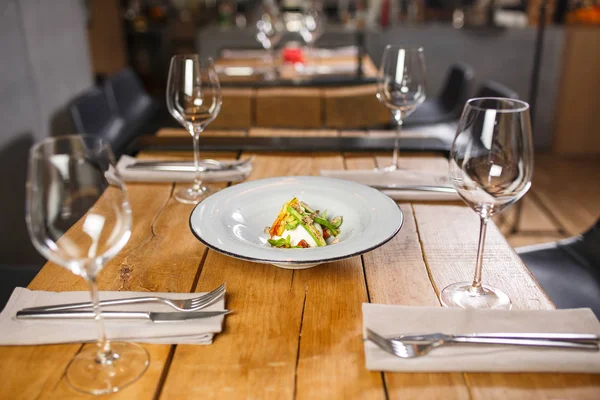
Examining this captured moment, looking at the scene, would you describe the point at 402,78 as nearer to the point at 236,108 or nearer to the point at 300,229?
the point at 300,229

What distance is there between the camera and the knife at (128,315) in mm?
722

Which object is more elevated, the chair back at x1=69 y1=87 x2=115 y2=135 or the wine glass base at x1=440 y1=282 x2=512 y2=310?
the wine glass base at x1=440 y1=282 x2=512 y2=310

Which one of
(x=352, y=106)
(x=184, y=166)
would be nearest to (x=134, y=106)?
(x=352, y=106)

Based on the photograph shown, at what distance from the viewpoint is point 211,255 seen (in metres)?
0.91

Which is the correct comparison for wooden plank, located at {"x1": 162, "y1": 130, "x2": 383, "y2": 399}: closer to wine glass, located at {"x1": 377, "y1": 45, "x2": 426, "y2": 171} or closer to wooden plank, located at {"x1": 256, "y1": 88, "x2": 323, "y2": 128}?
wine glass, located at {"x1": 377, "y1": 45, "x2": 426, "y2": 171}

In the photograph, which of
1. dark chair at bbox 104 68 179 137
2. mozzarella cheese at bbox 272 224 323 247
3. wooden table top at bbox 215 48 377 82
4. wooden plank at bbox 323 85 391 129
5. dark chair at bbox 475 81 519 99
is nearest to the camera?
mozzarella cheese at bbox 272 224 323 247

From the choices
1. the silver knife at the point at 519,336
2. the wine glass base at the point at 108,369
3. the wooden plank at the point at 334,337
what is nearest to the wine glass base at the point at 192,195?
the wooden plank at the point at 334,337

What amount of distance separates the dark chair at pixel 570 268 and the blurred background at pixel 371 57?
80cm

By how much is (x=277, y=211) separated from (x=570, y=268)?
0.77 m

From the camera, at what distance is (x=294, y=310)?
76cm

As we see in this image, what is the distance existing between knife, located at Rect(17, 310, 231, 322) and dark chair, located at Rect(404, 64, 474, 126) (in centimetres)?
226

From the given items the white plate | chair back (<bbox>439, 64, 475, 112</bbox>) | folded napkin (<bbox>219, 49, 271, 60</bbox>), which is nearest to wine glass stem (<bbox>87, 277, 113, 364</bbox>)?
the white plate

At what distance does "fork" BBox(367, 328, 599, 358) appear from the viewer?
0.66 m

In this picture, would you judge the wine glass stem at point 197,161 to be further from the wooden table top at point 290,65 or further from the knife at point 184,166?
the wooden table top at point 290,65
